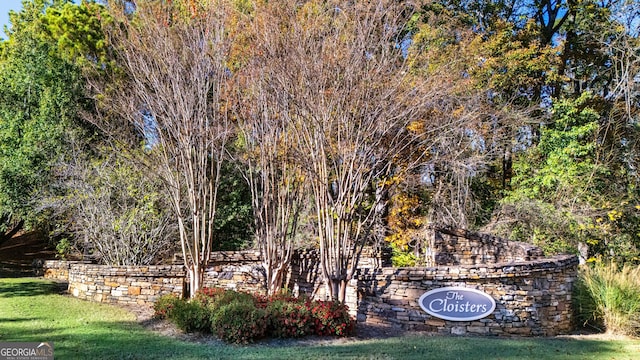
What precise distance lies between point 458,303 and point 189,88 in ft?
19.8

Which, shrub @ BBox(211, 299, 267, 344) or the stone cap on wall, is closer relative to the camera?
shrub @ BBox(211, 299, 267, 344)

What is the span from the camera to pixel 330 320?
643 cm

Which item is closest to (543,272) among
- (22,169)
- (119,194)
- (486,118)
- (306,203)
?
(306,203)

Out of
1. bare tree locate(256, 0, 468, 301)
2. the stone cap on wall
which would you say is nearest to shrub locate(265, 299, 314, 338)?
bare tree locate(256, 0, 468, 301)

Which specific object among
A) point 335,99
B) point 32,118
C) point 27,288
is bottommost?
point 27,288

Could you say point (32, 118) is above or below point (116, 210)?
above

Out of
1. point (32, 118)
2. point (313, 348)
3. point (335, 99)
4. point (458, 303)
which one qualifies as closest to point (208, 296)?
point (313, 348)

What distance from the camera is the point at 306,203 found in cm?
909

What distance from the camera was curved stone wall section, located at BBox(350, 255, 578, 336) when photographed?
6949 millimetres

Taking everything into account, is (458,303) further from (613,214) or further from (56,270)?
(56,270)

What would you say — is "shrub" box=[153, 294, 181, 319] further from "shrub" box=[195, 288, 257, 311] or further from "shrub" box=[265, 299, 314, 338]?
"shrub" box=[265, 299, 314, 338]

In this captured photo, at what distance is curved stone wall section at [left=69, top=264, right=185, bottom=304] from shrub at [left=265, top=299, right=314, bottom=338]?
10.5ft

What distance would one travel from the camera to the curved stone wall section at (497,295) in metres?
6.95

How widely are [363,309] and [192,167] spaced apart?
13.4ft
